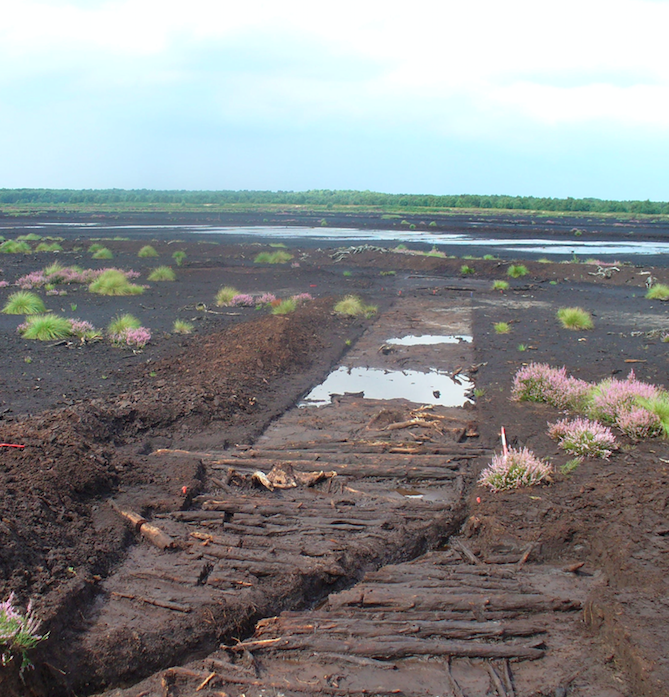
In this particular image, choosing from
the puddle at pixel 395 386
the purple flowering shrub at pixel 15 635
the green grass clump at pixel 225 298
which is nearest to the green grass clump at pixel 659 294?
the puddle at pixel 395 386

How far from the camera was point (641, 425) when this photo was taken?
8.27m

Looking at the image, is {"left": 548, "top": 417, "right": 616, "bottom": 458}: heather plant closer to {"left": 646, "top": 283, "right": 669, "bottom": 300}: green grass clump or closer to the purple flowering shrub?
the purple flowering shrub

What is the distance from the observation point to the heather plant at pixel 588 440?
25.4 ft

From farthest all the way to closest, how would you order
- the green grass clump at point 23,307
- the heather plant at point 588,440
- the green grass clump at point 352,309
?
the green grass clump at point 352,309, the green grass clump at point 23,307, the heather plant at point 588,440

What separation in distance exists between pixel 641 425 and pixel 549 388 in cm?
227

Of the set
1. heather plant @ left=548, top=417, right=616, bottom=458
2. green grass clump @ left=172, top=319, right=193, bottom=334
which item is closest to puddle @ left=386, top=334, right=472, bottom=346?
green grass clump @ left=172, top=319, right=193, bottom=334

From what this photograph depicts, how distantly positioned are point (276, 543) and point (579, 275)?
93.3 ft

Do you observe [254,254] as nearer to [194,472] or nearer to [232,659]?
[194,472]

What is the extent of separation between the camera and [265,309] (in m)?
21.2

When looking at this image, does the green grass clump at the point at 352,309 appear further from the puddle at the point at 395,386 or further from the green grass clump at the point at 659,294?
the green grass clump at the point at 659,294

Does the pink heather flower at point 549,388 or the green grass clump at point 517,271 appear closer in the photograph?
the pink heather flower at point 549,388

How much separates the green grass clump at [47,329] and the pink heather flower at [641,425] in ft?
40.9

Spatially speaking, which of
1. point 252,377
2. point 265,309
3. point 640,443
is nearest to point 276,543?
point 640,443

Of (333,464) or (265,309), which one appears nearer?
(333,464)
